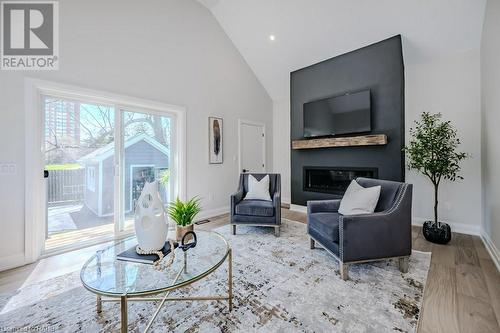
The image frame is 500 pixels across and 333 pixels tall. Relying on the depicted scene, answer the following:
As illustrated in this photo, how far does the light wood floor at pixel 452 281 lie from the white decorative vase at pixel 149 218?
1.42m

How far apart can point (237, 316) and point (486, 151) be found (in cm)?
348

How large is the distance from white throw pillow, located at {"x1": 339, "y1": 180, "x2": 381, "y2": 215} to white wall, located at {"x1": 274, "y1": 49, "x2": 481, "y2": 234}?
183cm

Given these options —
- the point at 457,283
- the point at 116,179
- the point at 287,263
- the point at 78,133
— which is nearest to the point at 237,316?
the point at 287,263

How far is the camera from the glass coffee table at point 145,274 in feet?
3.72

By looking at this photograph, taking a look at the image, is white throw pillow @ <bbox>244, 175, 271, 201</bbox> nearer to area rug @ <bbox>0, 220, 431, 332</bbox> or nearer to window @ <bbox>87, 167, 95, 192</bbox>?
area rug @ <bbox>0, 220, 431, 332</bbox>

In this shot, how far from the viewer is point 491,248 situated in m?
2.38

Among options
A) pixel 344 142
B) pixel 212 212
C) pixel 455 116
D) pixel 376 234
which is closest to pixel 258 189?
pixel 212 212

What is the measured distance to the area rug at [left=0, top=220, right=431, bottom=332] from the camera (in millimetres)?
1405

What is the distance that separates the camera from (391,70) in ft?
10.7

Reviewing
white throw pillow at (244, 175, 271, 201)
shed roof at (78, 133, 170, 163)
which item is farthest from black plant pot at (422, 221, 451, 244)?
shed roof at (78, 133, 170, 163)

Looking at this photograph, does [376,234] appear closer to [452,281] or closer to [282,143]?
[452,281]

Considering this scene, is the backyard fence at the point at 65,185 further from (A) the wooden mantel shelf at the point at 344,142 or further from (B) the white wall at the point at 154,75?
(A) the wooden mantel shelf at the point at 344,142

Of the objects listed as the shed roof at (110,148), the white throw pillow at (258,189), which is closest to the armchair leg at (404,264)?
the white throw pillow at (258,189)

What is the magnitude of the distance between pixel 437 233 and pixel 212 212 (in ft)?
11.3
